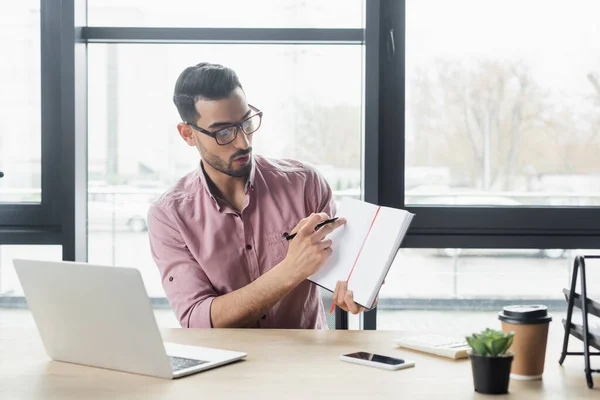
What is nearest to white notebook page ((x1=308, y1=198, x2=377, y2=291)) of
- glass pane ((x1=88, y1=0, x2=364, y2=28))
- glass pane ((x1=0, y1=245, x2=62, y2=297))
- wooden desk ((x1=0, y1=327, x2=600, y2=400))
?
wooden desk ((x1=0, y1=327, x2=600, y2=400))

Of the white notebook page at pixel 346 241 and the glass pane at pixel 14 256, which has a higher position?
the white notebook page at pixel 346 241

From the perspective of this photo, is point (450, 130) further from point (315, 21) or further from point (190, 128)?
Answer: point (190, 128)

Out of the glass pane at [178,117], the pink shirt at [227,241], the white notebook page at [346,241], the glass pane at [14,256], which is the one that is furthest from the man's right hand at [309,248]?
the glass pane at [14,256]

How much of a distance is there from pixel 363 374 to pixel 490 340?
30 centimetres

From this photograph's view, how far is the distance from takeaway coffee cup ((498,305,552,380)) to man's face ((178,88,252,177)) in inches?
44.7

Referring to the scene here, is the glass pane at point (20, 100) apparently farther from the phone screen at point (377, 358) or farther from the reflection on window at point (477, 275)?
the phone screen at point (377, 358)

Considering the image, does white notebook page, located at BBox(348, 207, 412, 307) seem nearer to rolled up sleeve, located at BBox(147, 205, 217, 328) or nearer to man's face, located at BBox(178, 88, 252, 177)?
rolled up sleeve, located at BBox(147, 205, 217, 328)

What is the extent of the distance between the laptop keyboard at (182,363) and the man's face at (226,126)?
88 centimetres

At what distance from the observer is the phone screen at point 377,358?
1552mm

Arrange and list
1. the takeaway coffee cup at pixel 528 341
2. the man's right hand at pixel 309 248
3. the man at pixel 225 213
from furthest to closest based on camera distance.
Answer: the man at pixel 225 213 < the man's right hand at pixel 309 248 < the takeaway coffee cup at pixel 528 341

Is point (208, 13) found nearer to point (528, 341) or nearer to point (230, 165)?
point (230, 165)

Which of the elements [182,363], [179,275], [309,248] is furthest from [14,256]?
[182,363]

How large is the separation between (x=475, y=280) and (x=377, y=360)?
5.12 ft

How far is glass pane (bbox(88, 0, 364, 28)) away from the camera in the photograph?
2949 millimetres
